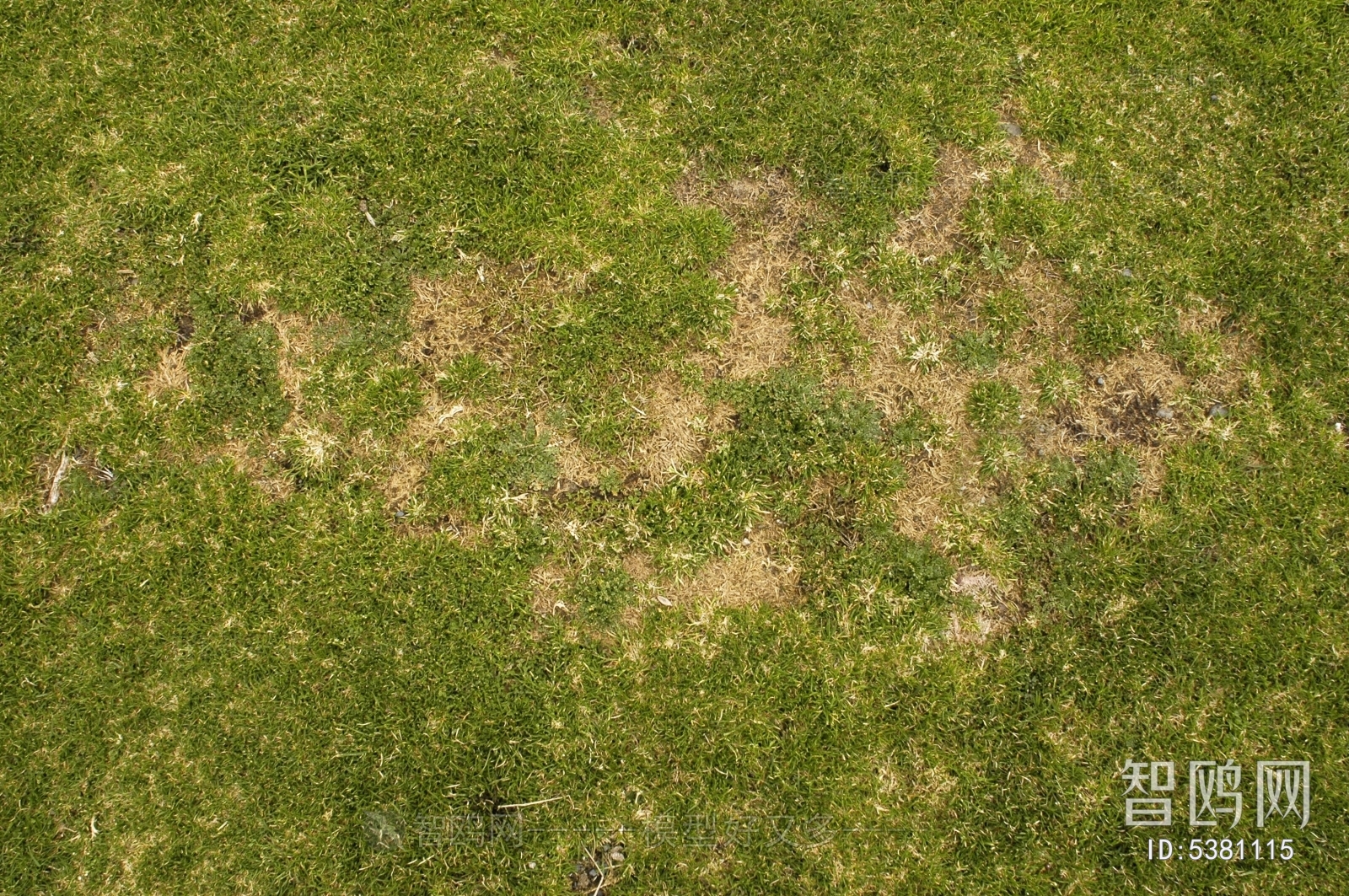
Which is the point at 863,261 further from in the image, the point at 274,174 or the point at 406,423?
the point at 274,174

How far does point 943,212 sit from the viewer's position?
184 inches

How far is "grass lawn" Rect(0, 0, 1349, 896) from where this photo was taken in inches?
162

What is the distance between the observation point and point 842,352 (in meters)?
4.52

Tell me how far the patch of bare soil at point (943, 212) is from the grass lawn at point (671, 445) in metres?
0.03

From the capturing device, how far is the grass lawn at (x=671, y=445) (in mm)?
4113

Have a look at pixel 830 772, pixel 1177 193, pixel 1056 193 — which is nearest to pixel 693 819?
pixel 830 772

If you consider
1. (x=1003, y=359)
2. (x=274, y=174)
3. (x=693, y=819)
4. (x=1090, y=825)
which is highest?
(x=274, y=174)

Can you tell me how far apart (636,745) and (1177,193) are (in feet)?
15.3

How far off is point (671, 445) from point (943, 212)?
2.24 metres

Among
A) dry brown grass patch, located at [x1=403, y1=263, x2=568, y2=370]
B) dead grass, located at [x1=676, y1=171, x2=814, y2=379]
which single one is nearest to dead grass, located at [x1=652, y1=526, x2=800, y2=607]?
dead grass, located at [x1=676, y1=171, x2=814, y2=379]
